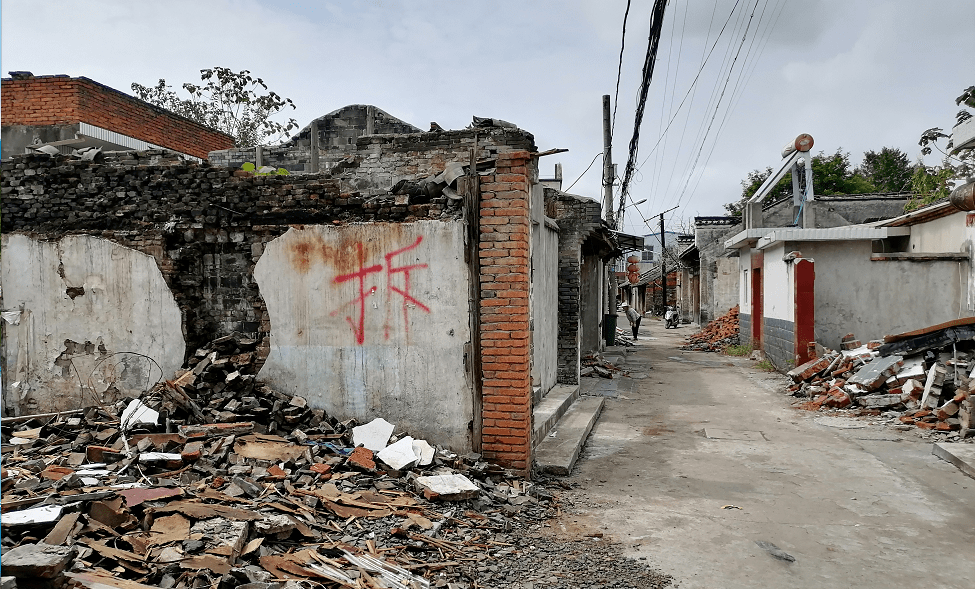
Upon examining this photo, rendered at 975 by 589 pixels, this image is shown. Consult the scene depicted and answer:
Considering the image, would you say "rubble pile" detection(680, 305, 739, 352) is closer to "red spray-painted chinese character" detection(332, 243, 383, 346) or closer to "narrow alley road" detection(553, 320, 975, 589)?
"narrow alley road" detection(553, 320, 975, 589)

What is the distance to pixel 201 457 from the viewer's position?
5031mm

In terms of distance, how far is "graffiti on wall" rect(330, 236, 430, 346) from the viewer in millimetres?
5910

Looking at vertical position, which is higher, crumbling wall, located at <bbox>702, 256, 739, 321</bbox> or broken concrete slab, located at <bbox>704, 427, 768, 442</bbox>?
crumbling wall, located at <bbox>702, 256, 739, 321</bbox>

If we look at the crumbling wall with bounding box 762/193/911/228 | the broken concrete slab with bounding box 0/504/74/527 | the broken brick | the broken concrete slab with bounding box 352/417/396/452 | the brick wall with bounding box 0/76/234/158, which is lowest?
the broken brick

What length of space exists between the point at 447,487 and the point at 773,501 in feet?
9.56

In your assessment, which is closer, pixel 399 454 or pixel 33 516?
pixel 33 516

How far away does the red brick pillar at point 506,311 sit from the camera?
5.75 metres

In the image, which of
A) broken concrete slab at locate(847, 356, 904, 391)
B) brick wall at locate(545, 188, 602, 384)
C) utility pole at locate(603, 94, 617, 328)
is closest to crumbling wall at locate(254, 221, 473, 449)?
brick wall at locate(545, 188, 602, 384)

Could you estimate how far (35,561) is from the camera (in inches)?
116

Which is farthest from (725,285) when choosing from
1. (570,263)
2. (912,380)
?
(912,380)

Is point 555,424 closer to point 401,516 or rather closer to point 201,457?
point 401,516

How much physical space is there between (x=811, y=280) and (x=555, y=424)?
7.61 metres

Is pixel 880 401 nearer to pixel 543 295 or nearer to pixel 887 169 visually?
pixel 543 295

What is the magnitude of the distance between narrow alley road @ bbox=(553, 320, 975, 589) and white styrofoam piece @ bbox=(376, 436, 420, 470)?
132cm
